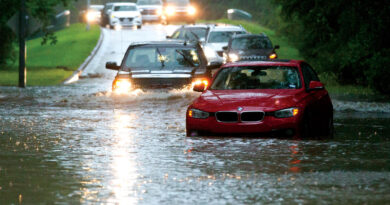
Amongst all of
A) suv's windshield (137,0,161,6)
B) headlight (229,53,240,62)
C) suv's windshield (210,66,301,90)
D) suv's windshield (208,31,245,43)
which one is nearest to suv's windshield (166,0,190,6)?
suv's windshield (137,0,161,6)

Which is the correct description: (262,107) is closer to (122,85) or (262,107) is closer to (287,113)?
(287,113)

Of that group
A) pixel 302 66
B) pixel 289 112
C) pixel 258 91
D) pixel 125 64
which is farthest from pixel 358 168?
pixel 125 64

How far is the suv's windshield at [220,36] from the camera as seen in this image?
4106 cm

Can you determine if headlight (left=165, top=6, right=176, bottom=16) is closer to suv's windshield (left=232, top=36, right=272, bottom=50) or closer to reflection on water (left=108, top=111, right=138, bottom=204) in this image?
suv's windshield (left=232, top=36, right=272, bottom=50)

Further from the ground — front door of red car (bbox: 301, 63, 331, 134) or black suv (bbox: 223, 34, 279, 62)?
front door of red car (bbox: 301, 63, 331, 134)

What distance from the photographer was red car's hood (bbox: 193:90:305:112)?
1470 centimetres

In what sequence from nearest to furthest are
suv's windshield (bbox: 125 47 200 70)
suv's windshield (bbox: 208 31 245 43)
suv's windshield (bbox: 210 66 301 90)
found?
suv's windshield (bbox: 210 66 301 90)
suv's windshield (bbox: 125 47 200 70)
suv's windshield (bbox: 208 31 245 43)

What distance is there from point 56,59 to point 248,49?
1615 centimetres

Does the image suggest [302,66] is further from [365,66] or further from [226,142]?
[365,66]

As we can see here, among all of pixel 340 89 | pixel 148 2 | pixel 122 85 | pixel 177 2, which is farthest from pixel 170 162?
pixel 148 2

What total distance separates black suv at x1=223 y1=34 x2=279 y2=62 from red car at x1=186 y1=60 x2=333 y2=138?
2018cm

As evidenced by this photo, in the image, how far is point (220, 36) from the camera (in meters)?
41.5

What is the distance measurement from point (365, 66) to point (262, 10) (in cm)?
6724

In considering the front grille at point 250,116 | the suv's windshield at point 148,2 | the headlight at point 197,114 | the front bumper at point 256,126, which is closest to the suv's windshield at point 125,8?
the suv's windshield at point 148,2
